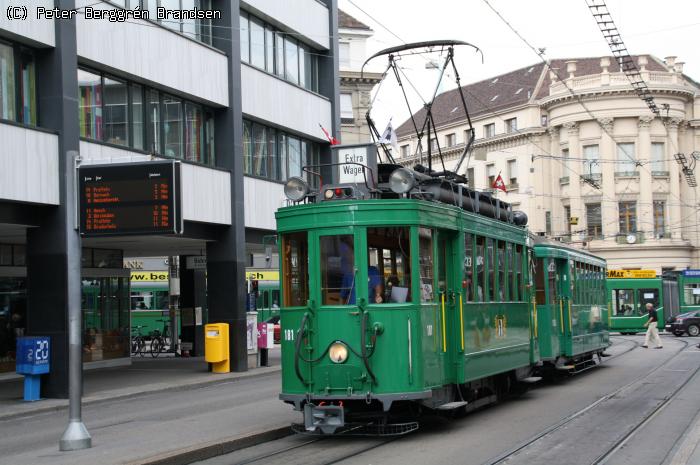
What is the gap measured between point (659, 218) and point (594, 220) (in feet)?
14.0

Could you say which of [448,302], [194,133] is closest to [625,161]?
A: [194,133]

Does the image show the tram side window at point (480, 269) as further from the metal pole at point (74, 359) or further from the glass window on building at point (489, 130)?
the glass window on building at point (489, 130)

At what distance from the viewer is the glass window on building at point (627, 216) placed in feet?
218

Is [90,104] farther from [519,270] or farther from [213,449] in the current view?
[213,449]

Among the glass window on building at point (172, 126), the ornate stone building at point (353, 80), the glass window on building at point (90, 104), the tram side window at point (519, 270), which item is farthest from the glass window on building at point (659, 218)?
the tram side window at point (519, 270)

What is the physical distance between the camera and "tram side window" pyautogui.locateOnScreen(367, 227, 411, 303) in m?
12.0

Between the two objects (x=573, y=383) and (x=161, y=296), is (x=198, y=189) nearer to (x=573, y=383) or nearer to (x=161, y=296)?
(x=573, y=383)

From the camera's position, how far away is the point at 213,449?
11484mm

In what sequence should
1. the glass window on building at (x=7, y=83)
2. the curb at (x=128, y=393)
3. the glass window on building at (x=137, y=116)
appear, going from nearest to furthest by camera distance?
the curb at (x=128, y=393) < the glass window on building at (x=7, y=83) < the glass window on building at (x=137, y=116)

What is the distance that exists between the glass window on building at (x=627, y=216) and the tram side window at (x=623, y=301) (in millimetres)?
20902

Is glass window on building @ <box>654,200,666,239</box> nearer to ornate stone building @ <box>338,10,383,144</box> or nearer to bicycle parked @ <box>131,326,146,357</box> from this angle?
ornate stone building @ <box>338,10,383,144</box>

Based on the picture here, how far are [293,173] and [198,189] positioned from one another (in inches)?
260

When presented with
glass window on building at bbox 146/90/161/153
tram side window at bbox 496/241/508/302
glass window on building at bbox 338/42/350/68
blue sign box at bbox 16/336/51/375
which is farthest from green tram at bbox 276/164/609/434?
glass window on building at bbox 338/42/350/68

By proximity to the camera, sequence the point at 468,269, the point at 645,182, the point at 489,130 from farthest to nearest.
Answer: the point at 489,130
the point at 645,182
the point at 468,269
